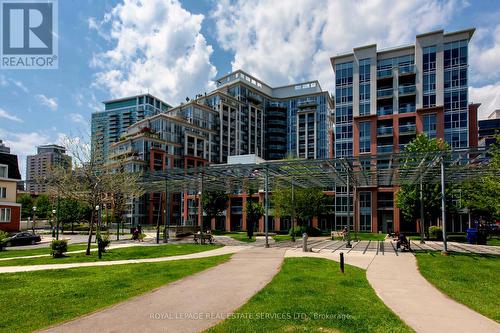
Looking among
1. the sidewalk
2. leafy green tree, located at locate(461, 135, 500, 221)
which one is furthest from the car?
leafy green tree, located at locate(461, 135, 500, 221)

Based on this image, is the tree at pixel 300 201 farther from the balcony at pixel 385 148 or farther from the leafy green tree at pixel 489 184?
the balcony at pixel 385 148

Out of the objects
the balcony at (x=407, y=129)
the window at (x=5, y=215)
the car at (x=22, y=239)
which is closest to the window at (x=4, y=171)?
the window at (x=5, y=215)

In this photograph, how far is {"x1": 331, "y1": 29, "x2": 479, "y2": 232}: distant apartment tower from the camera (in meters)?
49.3

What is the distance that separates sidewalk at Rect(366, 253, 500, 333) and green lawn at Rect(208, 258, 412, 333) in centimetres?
42

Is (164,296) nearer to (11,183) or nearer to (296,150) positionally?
(11,183)

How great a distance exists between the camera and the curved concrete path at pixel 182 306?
7.36 m

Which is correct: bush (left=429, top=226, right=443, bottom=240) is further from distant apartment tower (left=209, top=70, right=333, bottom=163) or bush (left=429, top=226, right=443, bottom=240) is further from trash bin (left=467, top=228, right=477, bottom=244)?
distant apartment tower (left=209, top=70, right=333, bottom=163)

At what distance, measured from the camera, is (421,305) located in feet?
29.7

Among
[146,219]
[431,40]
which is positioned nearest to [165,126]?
[146,219]

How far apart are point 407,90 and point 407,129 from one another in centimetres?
634

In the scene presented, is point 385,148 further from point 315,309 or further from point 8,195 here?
point 8,195

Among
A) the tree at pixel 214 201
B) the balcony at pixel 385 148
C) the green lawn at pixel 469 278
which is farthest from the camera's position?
the balcony at pixel 385 148

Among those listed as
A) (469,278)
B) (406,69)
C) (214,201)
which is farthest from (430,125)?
(469,278)

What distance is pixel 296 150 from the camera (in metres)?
114
